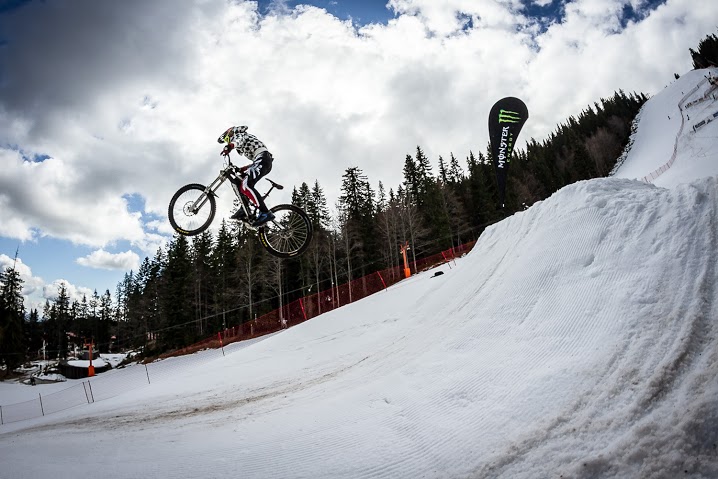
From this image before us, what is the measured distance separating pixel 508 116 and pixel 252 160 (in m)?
8.63

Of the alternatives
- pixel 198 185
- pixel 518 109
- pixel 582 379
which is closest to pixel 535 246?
pixel 582 379

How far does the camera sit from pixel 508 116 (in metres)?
11.1

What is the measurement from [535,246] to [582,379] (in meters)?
3.80

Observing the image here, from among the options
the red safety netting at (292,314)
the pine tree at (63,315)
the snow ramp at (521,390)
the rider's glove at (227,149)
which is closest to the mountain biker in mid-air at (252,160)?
the rider's glove at (227,149)

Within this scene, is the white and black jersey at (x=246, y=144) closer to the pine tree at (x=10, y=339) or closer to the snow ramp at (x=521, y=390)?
the snow ramp at (x=521, y=390)

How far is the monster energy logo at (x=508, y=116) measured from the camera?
1101 centimetres

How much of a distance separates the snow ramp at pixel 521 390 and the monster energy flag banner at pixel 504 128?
3.53 meters

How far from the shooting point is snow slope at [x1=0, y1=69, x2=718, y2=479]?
2.73 m

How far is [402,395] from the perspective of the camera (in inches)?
187

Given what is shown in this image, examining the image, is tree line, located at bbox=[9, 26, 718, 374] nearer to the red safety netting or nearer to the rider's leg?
the red safety netting

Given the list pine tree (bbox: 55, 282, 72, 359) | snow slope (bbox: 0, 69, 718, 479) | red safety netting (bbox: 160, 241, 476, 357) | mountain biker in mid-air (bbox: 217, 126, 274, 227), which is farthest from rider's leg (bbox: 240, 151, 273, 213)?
pine tree (bbox: 55, 282, 72, 359)

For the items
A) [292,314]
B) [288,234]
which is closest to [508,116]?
[288,234]

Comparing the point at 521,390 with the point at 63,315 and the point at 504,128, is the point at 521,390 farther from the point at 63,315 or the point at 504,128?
the point at 63,315

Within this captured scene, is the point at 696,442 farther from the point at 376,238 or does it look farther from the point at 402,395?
the point at 376,238
